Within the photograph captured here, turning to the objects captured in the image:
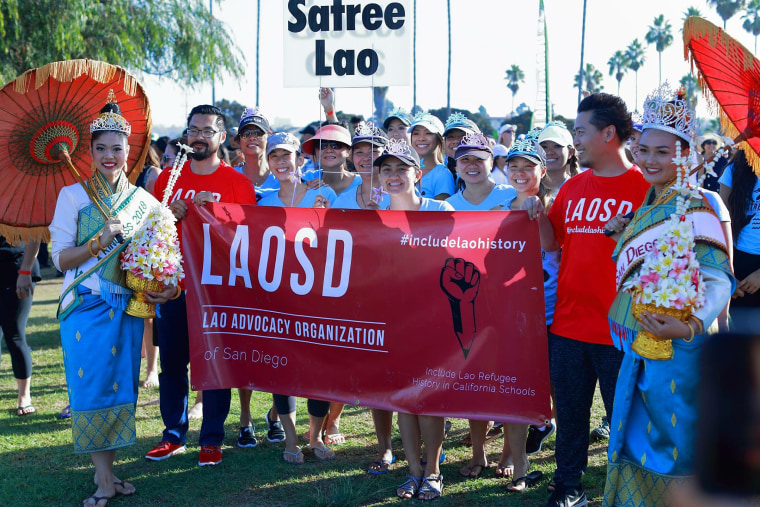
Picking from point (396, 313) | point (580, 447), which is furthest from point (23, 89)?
point (580, 447)

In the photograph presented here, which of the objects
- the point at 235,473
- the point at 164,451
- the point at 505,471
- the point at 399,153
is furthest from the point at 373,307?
the point at 164,451

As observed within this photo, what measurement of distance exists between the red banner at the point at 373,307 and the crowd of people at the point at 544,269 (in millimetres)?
196

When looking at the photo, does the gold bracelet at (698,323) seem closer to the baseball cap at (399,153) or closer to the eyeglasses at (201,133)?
the baseball cap at (399,153)

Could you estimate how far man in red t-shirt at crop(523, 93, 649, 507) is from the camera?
415 cm

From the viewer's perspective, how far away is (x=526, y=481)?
15.9 ft

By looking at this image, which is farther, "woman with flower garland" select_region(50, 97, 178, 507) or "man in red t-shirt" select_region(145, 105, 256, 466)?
"man in red t-shirt" select_region(145, 105, 256, 466)

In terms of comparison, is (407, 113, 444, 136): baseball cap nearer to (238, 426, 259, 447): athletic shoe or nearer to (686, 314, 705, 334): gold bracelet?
(238, 426, 259, 447): athletic shoe

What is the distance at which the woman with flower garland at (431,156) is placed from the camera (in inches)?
255

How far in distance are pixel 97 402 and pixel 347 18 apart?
320 cm

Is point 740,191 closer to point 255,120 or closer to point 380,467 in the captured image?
point 380,467

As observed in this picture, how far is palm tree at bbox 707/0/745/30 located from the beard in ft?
291

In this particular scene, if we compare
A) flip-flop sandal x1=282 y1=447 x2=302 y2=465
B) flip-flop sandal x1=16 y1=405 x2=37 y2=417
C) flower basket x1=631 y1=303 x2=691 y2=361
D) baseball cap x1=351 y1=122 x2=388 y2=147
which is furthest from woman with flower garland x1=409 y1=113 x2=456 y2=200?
flip-flop sandal x1=16 y1=405 x2=37 y2=417

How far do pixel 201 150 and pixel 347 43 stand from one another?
4.41 ft

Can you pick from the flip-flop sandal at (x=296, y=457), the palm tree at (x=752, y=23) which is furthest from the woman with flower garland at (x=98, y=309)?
the palm tree at (x=752, y=23)
